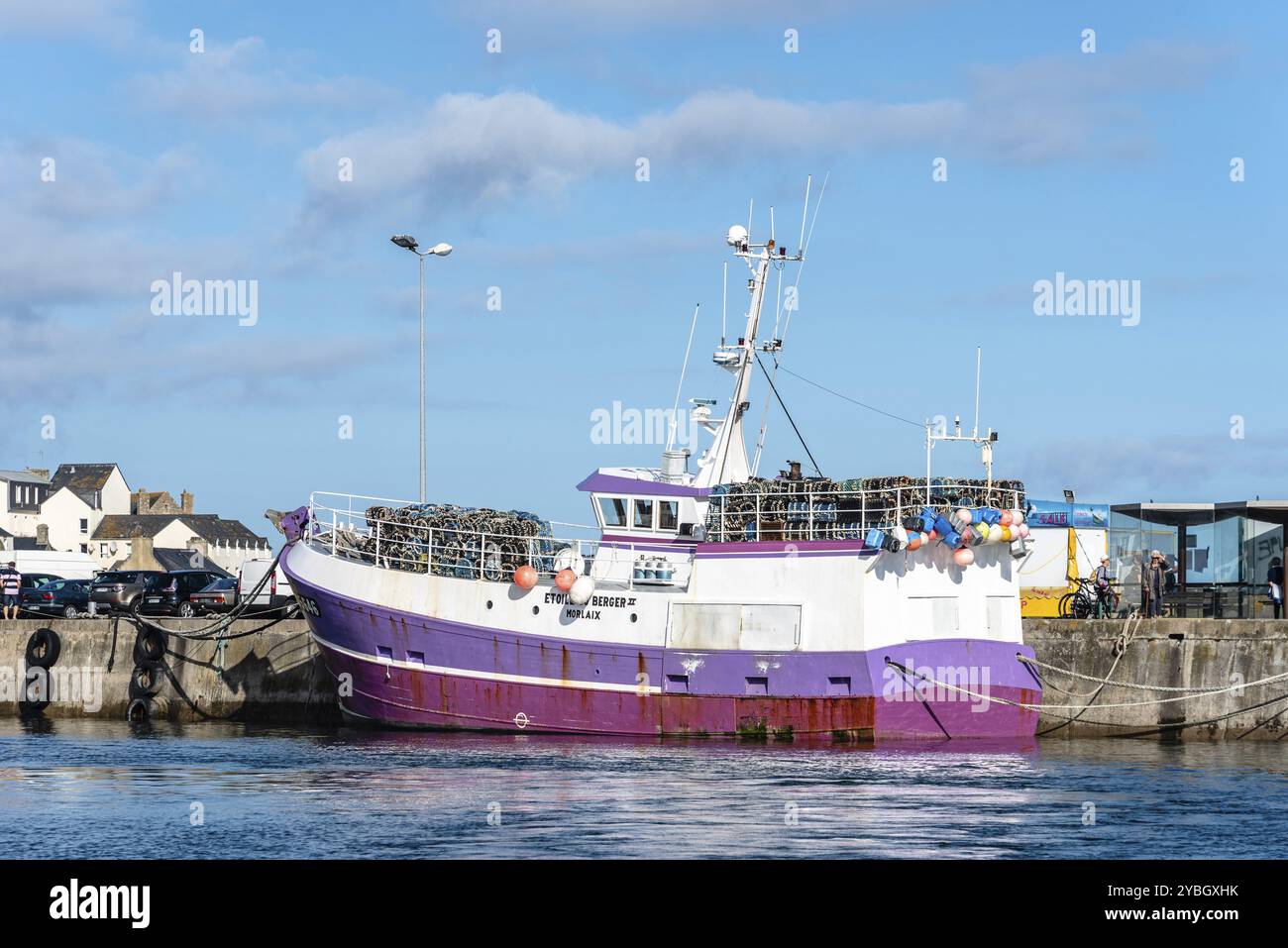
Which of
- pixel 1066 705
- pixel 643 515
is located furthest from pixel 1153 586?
pixel 643 515

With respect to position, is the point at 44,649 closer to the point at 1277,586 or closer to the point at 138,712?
the point at 138,712

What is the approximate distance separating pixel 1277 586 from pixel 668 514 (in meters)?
13.9

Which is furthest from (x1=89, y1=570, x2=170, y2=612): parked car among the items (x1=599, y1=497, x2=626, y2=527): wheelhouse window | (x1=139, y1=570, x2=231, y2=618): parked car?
(x1=599, y1=497, x2=626, y2=527): wheelhouse window

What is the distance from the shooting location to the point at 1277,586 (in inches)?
→ 1427

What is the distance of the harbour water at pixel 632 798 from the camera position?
20219mm

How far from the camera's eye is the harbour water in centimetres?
2022

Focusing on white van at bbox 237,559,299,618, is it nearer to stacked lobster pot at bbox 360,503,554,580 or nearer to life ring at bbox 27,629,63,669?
life ring at bbox 27,629,63,669

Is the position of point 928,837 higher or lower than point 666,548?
lower

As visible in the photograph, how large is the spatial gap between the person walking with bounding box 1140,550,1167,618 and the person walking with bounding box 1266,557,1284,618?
2432 millimetres

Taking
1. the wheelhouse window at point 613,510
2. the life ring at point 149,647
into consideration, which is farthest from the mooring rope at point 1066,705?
the life ring at point 149,647
